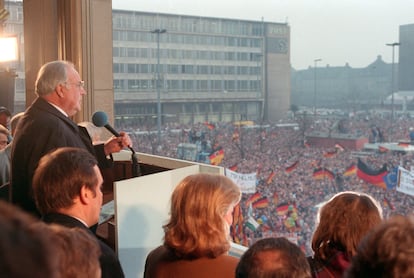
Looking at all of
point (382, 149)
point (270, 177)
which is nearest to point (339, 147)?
point (382, 149)

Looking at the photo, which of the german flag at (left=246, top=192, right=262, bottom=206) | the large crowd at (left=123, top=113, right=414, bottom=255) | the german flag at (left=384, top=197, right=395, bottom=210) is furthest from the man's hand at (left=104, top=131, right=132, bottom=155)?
the german flag at (left=246, top=192, right=262, bottom=206)

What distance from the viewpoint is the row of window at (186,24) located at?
13.9 ft

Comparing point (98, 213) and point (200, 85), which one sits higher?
point (200, 85)

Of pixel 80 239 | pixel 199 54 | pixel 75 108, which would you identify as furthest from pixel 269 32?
pixel 80 239

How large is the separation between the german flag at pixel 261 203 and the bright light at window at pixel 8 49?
285 cm

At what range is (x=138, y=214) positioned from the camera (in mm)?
2023

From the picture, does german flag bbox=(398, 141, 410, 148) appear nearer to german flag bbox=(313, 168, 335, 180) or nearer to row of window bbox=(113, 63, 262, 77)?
row of window bbox=(113, 63, 262, 77)

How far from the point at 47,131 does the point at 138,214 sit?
48 cm

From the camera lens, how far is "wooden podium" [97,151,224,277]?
196 centimetres

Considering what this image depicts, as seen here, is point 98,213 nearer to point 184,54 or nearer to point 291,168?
point 184,54

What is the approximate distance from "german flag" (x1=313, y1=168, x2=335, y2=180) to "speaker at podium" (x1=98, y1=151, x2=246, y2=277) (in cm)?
364

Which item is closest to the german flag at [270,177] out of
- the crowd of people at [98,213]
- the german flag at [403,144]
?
the german flag at [403,144]

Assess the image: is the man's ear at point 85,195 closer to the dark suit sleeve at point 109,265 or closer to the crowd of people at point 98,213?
the crowd of people at point 98,213

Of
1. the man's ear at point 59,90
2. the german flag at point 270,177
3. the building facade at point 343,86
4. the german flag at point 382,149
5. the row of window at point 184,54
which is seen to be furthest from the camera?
the german flag at point 270,177
